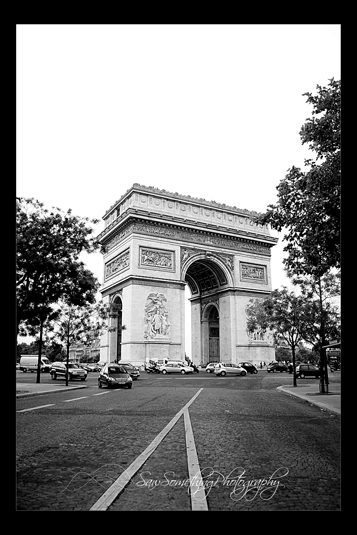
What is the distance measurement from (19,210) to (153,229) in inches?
1456

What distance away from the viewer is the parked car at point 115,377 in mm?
24727

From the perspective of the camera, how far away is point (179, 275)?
56.5 metres

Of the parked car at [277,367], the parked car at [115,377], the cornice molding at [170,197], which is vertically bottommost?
the parked car at [277,367]

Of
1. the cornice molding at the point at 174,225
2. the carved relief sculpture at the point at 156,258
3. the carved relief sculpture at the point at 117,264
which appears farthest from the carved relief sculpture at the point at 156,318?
the cornice molding at the point at 174,225

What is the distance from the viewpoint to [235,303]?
60938mm

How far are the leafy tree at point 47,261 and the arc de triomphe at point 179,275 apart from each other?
96.2ft

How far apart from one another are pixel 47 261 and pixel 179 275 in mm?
38750

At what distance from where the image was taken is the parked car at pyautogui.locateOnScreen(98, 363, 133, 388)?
24.7 meters

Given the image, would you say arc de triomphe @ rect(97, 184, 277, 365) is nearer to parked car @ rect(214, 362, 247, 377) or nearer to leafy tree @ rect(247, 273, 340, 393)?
parked car @ rect(214, 362, 247, 377)

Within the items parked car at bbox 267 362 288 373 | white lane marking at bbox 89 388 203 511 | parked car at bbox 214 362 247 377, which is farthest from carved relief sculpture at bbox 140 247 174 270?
white lane marking at bbox 89 388 203 511

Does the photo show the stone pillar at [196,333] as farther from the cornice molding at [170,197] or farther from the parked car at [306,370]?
the parked car at [306,370]

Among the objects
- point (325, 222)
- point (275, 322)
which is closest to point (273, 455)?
point (325, 222)
